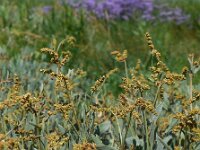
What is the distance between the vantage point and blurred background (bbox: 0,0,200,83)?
235 inches

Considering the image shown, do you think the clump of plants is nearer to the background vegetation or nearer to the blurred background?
the background vegetation

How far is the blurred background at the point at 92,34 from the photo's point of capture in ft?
19.6

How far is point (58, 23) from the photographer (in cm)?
720

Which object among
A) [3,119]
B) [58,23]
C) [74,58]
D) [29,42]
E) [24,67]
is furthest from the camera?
[58,23]

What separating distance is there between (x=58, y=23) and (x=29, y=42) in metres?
0.82

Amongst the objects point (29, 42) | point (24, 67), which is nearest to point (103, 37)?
point (29, 42)

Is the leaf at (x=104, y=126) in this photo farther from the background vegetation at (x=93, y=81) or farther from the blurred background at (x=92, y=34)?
the blurred background at (x=92, y=34)

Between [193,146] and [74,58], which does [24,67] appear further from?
[193,146]

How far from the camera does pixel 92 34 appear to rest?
7.08m

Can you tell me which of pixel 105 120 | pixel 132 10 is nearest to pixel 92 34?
pixel 105 120

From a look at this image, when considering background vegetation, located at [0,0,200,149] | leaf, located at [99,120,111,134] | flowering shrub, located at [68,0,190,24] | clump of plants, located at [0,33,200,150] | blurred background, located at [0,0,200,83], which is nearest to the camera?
clump of plants, located at [0,33,200,150]

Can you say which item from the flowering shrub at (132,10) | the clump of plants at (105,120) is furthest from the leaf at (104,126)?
the flowering shrub at (132,10)

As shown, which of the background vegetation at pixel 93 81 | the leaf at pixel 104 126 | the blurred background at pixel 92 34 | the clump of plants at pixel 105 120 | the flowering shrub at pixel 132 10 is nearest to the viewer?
the clump of plants at pixel 105 120

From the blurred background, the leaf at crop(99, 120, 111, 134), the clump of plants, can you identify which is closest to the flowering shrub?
the blurred background
